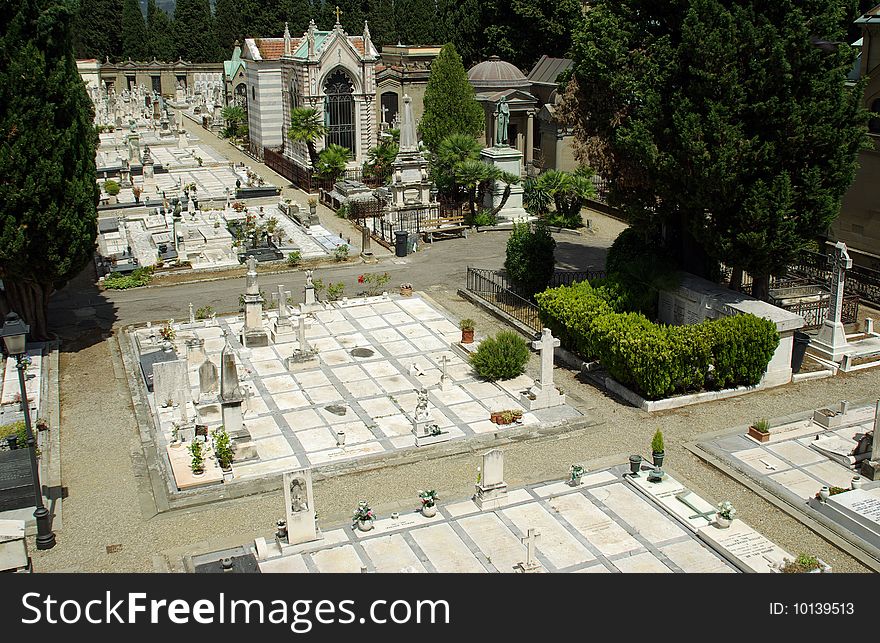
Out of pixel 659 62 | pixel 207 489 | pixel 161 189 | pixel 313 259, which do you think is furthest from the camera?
pixel 161 189

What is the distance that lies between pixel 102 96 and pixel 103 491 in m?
71.2

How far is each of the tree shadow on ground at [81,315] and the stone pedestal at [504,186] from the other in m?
17.3

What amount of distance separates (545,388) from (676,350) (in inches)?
129

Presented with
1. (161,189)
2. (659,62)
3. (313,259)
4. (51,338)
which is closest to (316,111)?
(161,189)

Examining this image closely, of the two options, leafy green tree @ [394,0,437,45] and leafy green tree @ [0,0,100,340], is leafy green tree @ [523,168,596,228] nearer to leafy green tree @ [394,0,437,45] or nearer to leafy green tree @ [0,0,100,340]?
leafy green tree @ [0,0,100,340]

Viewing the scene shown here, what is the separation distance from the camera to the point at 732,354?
76.9 feet

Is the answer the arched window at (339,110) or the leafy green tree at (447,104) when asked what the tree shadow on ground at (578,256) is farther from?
the arched window at (339,110)

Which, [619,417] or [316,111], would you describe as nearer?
[619,417]

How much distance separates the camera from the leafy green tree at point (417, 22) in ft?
289

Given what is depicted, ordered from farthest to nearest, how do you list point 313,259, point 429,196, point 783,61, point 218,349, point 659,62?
point 429,196, point 313,259, point 218,349, point 659,62, point 783,61

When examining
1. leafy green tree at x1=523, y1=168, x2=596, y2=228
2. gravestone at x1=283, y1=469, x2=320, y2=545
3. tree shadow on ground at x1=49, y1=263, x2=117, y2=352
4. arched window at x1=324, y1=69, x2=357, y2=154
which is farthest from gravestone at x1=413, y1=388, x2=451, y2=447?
arched window at x1=324, y1=69, x2=357, y2=154

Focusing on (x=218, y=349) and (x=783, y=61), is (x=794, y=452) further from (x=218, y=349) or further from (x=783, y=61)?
(x=218, y=349)

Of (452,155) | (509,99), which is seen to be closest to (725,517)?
(452,155)

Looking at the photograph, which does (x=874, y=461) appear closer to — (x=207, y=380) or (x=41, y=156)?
(x=207, y=380)
